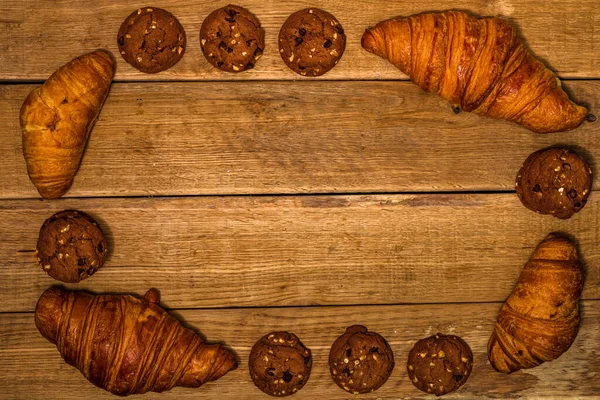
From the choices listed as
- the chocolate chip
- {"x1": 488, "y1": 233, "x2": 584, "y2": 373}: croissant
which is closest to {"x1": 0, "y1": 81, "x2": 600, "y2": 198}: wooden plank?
{"x1": 488, "y1": 233, "x2": 584, "y2": 373}: croissant

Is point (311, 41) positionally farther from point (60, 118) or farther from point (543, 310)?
point (543, 310)

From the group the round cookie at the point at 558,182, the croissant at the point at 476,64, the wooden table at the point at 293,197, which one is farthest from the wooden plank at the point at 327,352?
the croissant at the point at 476,64

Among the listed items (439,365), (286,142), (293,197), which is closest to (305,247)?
(293,197)

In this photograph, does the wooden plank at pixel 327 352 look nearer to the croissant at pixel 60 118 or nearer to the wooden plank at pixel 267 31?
the croissant at pixel 60 118

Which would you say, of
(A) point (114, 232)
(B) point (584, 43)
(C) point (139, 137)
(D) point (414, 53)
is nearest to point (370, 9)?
(D) point (414, 53)

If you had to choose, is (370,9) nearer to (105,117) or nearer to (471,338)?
(105,117)

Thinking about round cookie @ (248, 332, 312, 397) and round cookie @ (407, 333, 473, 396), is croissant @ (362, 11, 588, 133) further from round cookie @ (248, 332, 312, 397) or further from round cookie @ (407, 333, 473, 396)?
round cookie @ (248, 332, 312, 397)
